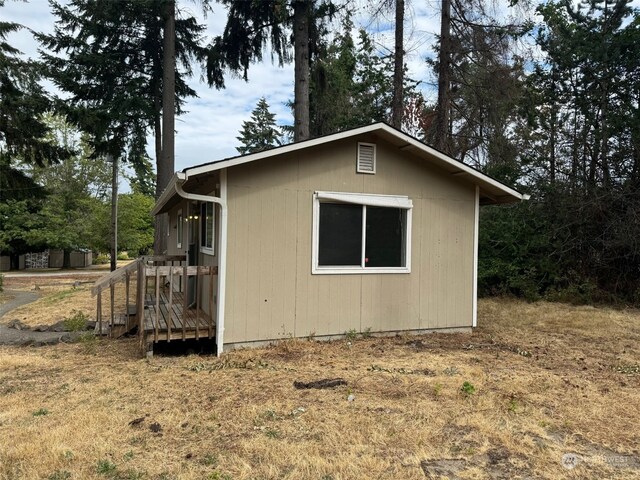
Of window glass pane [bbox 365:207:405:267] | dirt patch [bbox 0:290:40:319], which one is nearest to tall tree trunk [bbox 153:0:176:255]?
dirt patch [bbox 0:290:40:319]

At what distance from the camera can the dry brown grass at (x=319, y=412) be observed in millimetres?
2832

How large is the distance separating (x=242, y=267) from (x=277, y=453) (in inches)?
120

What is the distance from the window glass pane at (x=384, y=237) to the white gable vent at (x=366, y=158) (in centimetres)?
57

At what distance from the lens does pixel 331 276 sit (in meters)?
6.20

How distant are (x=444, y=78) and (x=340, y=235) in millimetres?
7801

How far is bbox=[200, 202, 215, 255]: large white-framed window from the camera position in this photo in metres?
6.60

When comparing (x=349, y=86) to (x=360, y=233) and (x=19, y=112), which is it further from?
(x=360, y=233)

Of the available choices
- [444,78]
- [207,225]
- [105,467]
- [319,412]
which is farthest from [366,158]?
[444,78]

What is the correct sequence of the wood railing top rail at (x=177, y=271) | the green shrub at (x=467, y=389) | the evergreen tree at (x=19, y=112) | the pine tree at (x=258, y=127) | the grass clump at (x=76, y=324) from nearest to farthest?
the green shrub at (x=467, y=389) → the wood railing top rail at (x=177, y=271) → the grass clump at (x=76, y=324) → the evergreen tree at (x=19, y=112) → the pine tree at (x=258, y=127)

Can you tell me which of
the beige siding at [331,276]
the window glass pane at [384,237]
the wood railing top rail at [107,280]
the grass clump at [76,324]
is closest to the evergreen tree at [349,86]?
the beige siding at [331,276]

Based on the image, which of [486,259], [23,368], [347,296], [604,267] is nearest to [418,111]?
[486,259]

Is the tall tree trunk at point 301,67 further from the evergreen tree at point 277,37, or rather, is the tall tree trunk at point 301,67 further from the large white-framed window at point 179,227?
the large white-framed window at point 179,227

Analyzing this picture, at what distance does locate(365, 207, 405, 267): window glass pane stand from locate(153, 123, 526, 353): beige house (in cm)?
2

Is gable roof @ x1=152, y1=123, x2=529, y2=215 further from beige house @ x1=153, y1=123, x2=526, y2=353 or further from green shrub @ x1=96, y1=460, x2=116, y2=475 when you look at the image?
green shrub @ x1=96, y1=460, x2=116, y2=475
